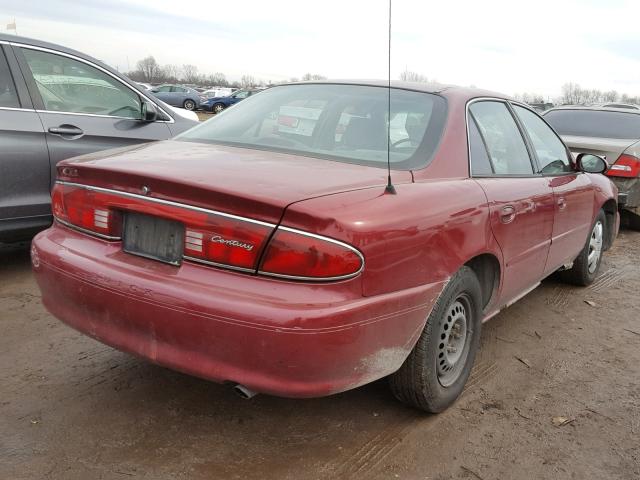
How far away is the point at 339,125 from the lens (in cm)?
297

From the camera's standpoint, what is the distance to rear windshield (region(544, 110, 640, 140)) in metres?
7.30

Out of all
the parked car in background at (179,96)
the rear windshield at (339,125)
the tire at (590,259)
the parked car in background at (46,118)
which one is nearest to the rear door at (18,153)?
the parked car in background at (46,118)

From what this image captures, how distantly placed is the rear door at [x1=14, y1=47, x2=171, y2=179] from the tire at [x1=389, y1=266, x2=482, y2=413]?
319cm

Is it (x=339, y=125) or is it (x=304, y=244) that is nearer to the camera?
(x=304, y=244)

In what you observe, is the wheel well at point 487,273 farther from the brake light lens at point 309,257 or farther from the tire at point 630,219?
the tire at point 630,219

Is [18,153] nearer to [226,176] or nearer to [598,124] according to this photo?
[226,176]

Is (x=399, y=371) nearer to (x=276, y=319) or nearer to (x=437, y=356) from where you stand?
(x=437, y=356)

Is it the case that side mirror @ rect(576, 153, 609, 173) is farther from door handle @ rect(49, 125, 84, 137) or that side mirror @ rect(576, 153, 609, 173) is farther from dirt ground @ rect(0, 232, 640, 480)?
door handle @ rect(49, 125, 84, 137)

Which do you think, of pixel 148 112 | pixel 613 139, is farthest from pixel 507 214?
pixel 613 139

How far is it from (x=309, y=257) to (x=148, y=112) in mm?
3343

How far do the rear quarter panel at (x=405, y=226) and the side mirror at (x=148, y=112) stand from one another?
305cm

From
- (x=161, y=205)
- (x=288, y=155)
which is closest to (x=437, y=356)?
(x=288, y=155)

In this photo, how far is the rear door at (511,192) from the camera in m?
2.95

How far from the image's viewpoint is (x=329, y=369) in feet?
6.72
